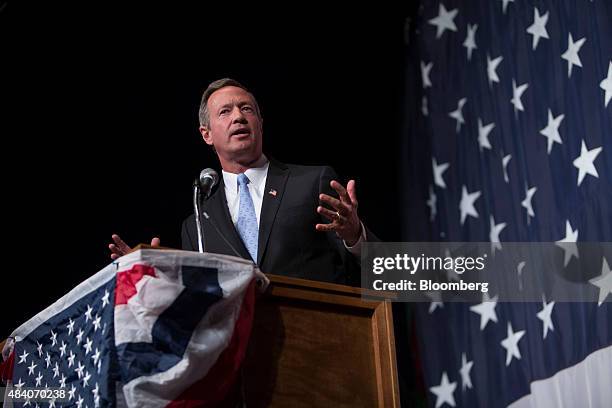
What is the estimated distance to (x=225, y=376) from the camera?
69.5 inches

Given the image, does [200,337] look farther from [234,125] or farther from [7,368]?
[234,125]

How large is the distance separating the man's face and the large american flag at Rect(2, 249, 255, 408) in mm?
1084

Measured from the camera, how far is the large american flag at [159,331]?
1672 millimetres

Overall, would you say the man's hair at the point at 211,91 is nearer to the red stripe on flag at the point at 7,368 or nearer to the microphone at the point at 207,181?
the microphone at the point at 207,181

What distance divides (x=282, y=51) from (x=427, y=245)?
1466 mm

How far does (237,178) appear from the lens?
9.08 ft

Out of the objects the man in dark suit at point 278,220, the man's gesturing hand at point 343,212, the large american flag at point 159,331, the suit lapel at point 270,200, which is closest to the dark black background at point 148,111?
the man in dark suit at point 278,220

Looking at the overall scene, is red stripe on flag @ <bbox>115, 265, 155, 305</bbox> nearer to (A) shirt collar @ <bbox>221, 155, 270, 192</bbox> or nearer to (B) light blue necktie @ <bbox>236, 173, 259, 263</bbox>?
(B) light blue necktie @ <bbox>236, 173, 259, 263</bbox>

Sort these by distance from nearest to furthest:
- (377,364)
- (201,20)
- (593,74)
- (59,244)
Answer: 1. (377,364)
2. (593,74)
3. (59,244)
4. (201,20)

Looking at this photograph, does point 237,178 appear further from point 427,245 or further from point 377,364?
point 427,245

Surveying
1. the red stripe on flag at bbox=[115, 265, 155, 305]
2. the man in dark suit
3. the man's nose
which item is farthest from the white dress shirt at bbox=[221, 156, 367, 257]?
the red stripe on flag at bbox=[115, 265, 155, 305]

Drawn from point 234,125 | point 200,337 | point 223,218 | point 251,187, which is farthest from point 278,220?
point 200,337

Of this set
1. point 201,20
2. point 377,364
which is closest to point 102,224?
point 201,20

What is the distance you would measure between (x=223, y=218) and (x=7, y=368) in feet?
2.67
